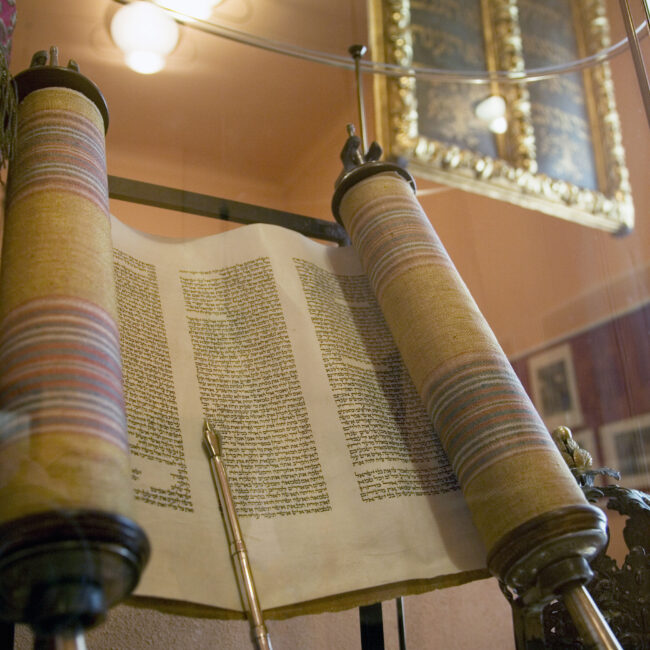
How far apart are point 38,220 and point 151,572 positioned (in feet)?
0.81

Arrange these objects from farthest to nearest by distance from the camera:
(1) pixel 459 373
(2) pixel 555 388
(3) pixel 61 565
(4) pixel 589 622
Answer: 1. (2) pixel 555 388
2. (1) pixel 459 373
3. (4) pixel 589 622
4. (3) pixel 61 565

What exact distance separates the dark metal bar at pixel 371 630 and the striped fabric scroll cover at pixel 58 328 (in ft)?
1.43

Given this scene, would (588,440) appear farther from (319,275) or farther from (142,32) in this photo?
(142,32)

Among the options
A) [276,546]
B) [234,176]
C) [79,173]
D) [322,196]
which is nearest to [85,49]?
[234,176]

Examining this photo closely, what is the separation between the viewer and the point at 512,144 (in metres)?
1.62

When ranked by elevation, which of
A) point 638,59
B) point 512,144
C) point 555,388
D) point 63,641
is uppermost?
point 512,144

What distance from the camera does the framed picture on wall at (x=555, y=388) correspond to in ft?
3.95

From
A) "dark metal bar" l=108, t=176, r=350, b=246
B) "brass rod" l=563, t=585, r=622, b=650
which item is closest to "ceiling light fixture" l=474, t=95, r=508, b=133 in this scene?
"dark metal bar" l=108, t=176, r=350, b=246

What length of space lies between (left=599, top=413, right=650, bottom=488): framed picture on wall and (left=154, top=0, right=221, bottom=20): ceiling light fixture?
2.95ft

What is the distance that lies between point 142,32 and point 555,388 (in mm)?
870

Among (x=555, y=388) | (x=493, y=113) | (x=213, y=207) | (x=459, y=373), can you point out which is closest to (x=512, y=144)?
(x=493, y=113)

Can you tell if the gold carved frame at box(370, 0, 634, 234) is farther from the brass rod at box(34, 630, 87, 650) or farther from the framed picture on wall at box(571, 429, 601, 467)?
the brass rod at box(34, 630, 87, 650)

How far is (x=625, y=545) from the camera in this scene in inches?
28.8

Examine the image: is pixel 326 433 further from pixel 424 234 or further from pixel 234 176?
pixel 234 176
